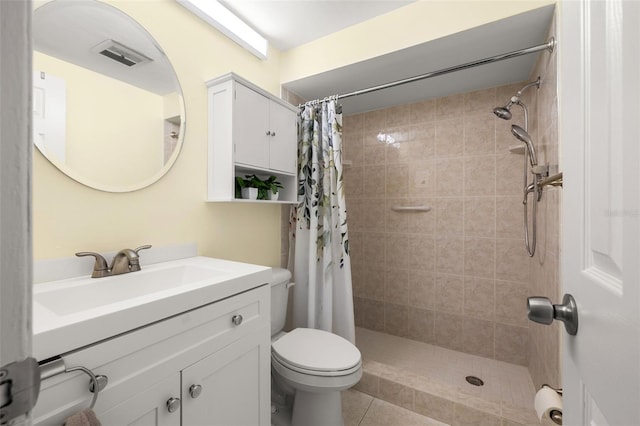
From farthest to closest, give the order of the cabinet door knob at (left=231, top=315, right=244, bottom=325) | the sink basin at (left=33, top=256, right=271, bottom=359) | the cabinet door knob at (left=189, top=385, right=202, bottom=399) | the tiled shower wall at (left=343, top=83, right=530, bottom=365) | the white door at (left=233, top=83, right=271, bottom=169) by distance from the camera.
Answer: the tiled shower wall at (left=343, top=83, right=530, bottom=365)
the white door at (left=233, top=83, right=271, bottom=169)
the cabinet door knob at (left=231, top=315, right=244, bottom=325)
the cabinet door knob at (left=189, top=385, right=202, bottom=399)
the sink basin at (left=33, top=256, right=271, bottom=359)

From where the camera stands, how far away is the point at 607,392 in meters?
0.36

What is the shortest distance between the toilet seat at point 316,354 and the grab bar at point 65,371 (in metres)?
0.83

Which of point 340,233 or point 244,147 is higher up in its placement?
point 244,147

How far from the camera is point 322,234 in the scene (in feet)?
6.18

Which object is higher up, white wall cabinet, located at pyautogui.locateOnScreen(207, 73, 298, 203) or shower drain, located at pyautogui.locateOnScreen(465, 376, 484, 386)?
white wall cabinet, located at pyautogui.locateOnScreen(207, 73, 298, 203)

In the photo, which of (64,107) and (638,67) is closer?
(638,67)

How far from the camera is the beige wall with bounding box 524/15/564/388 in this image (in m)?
1.30

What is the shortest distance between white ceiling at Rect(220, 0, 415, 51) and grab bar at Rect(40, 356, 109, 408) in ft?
5.97

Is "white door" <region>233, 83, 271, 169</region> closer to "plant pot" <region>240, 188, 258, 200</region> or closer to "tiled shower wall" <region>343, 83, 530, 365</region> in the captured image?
"plant pot" <region>240, 188, 258, 200</region>

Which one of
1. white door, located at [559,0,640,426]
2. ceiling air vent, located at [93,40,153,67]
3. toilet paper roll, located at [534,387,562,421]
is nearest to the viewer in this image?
white door, located at [559,0,640,426]

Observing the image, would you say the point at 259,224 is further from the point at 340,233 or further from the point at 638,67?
the point at 638,67

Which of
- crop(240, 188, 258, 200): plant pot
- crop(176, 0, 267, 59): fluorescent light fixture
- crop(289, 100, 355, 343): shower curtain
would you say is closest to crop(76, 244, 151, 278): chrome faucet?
crop(240, 188, 258, 200): plant pot

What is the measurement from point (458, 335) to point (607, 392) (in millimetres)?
2182

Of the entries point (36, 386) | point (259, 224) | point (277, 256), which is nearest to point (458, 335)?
point (277, 256)
